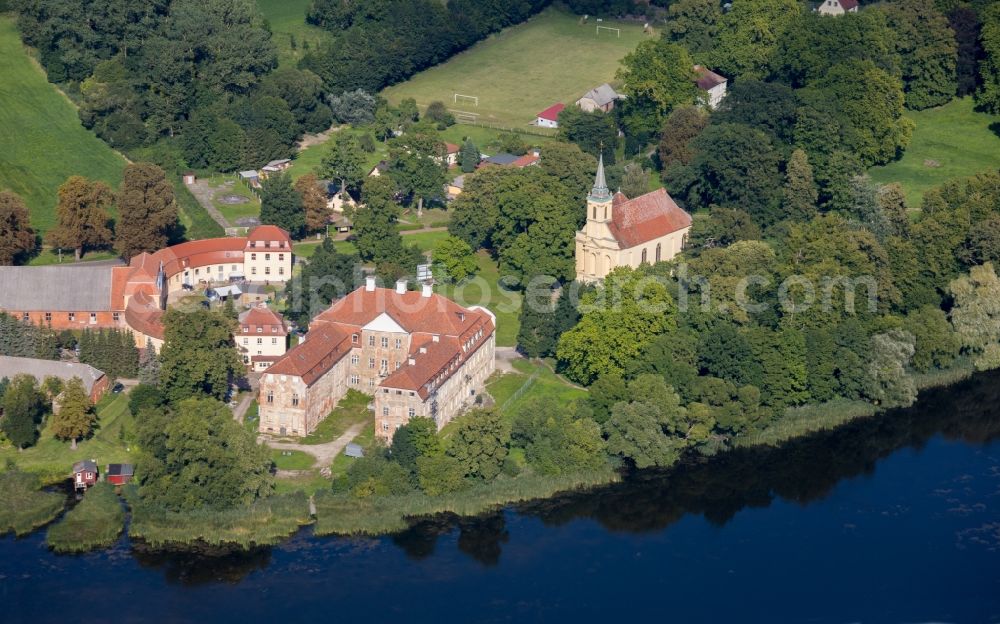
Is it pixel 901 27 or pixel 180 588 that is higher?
pixel 901 27

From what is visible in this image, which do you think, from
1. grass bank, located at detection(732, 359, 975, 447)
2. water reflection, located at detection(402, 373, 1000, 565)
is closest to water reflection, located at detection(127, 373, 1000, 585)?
water reflection, located at detection(402, 373, 1000, 565)

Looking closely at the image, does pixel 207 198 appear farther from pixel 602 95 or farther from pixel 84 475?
pixel 84 475

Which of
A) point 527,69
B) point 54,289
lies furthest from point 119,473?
point 527,69

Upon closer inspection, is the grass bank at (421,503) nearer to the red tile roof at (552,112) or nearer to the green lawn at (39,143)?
the green lawn at (39,143)

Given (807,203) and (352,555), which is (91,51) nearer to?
(807,203)

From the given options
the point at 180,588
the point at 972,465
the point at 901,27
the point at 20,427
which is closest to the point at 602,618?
the point at 180,588

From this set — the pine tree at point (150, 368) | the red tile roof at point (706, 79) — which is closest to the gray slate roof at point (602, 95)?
the red tile roof at point (706, 79)
